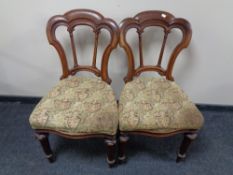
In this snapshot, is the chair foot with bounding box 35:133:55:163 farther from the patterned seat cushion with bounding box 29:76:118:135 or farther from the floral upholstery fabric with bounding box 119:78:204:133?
the floral upholstery fabric with bounding box 119:78:204:133

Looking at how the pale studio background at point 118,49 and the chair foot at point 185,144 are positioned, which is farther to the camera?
the pale studio background at point 118,49

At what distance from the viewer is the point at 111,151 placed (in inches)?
52.8

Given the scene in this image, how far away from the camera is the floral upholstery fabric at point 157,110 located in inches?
47.7

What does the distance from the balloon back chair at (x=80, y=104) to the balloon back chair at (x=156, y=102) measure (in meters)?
0.07

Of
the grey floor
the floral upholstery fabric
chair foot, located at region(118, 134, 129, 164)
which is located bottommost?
the grey floor

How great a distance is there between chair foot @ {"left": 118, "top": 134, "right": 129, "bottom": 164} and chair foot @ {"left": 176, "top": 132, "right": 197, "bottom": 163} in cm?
33

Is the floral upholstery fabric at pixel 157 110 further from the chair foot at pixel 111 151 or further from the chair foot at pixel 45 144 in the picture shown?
the chair foot at pixel 45 144

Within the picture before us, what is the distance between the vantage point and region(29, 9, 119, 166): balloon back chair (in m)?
1.20

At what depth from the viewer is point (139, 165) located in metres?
1.49

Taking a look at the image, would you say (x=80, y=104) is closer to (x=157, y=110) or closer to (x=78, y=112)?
(x=78, y=112)

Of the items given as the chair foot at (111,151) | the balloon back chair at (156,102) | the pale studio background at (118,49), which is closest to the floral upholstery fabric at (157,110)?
the balloon back chair at (156,102)

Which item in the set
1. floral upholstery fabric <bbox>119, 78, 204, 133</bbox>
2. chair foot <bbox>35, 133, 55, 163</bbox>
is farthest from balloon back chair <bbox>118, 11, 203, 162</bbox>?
chair foot <bbox>35, 133, 55, 163</bbox>

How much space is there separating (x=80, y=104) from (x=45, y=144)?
33cm

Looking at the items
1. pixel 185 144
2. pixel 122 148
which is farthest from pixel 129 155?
pixel 185 144
